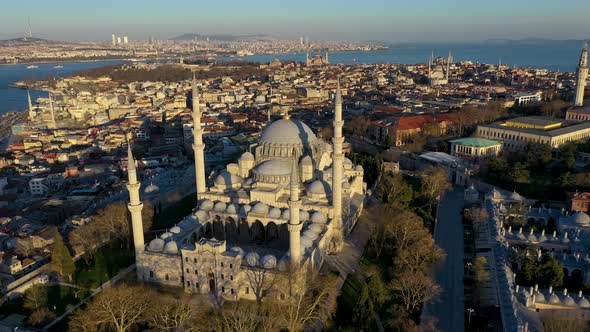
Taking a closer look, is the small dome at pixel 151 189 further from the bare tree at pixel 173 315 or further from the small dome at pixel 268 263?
the small dome at pixel 268 263

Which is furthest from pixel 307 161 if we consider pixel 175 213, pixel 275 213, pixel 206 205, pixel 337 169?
pixel 175 213

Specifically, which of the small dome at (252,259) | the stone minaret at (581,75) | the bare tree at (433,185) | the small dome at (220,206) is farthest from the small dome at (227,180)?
the stone minaret at (581,75)

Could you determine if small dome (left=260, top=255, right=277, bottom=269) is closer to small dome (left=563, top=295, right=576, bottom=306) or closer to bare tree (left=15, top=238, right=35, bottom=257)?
small dome (left=563, top=295, right=576, bottom=306)

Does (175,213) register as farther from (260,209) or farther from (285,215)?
(285,215)

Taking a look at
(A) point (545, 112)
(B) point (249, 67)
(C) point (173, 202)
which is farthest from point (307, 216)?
(B) point (249, 67)

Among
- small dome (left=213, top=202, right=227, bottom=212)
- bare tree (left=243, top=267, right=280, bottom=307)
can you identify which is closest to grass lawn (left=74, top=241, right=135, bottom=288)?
small dome (left=213, top=202, right=227, bottom=212)

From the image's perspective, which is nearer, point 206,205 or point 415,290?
point 415,290

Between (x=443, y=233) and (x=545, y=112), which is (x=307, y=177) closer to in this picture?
(x=443, y=233)
